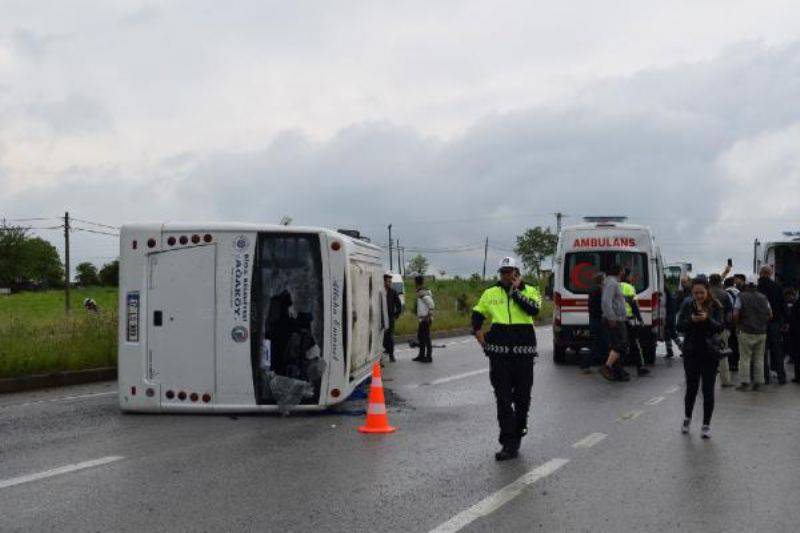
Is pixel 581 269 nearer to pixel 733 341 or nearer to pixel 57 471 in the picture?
pixel 733 341

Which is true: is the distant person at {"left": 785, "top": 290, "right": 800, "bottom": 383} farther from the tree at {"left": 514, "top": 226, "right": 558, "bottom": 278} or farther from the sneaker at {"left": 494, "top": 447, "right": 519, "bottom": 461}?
the tree at {"left": 514, "top": 226, "right": 558, "bottom": 278}

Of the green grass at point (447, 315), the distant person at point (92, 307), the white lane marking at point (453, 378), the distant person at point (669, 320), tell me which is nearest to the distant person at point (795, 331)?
the distant person at point (669, 320)

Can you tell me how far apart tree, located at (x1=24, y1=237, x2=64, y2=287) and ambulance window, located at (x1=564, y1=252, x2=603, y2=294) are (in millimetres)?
146369

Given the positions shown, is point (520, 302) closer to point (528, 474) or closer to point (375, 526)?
point (528, 474)

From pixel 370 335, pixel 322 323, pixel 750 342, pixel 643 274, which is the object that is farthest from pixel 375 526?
pixel 643 274

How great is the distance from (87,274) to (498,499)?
16690 centimetres

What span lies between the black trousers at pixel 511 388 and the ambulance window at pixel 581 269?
10565mm

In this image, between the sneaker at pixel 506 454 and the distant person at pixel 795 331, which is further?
the distant person at pixel 795 331

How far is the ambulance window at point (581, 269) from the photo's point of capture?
1944 cm

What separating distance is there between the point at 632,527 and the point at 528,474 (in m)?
1.79

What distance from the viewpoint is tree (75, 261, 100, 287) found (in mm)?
161500

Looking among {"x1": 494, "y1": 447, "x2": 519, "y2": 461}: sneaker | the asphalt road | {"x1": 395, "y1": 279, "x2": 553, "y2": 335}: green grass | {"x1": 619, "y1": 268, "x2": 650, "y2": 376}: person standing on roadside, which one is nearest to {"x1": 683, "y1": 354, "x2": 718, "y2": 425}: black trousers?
the asphalt road

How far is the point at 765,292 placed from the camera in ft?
51.3

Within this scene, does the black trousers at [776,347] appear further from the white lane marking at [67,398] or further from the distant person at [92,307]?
the distant person at [92,307]
